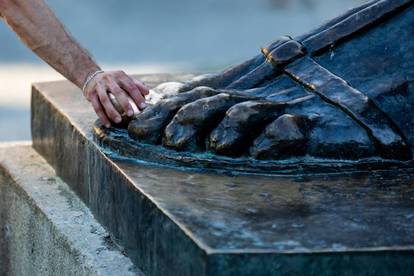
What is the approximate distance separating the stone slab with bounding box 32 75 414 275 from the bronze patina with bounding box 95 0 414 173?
0.05m

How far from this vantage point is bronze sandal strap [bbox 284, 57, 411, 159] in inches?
116

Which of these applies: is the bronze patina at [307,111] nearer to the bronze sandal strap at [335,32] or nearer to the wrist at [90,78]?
the bronze sandal strap at [335,32]

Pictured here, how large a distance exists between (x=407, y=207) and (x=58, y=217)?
1.14 m

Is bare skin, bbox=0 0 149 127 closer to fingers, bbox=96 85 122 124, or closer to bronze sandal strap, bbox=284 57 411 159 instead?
fingers, bbox=96 85 122 124

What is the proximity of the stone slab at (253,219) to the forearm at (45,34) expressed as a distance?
40cm

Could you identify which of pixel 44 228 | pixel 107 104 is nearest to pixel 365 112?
pixel 107 104

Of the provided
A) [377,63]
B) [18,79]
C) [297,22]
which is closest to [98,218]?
[377,63]

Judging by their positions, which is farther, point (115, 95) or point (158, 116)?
point (115, 95)

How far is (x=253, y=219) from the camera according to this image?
259 centimetres

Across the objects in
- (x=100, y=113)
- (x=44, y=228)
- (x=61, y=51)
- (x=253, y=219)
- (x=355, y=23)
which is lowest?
(x=44, y=228)

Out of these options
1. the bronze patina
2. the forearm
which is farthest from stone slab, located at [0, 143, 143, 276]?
the forearm

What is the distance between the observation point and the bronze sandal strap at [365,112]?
2.96 meters

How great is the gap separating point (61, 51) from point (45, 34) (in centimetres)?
9

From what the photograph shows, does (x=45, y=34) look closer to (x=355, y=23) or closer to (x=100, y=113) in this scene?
(x=100, y=113)
